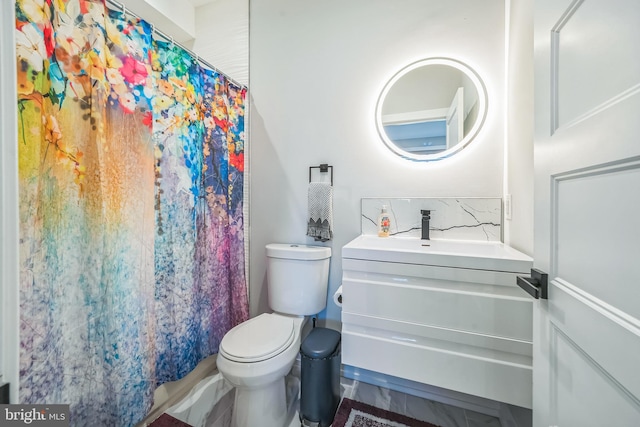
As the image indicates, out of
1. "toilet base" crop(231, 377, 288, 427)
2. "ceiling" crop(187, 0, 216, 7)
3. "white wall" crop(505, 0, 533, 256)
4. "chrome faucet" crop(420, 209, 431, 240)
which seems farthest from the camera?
"ceiling" crop(187, 0, 216, 7)

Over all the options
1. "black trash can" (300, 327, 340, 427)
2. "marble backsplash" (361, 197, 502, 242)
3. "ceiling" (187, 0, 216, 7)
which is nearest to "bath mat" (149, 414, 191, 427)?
"black trash can" (300, 327, 340, 427)

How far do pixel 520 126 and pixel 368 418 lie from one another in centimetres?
158

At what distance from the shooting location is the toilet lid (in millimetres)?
1061

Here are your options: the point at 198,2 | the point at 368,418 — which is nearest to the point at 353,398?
the point at 368,418

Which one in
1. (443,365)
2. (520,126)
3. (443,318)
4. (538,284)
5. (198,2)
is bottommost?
(443,365)

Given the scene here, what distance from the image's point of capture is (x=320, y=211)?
154cm

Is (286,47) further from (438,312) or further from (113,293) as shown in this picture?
(438,312)

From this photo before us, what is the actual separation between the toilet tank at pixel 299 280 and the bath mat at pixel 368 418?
1.66 feet

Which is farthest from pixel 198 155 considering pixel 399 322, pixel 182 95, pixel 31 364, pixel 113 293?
pixel 399 322

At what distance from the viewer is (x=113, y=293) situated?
94 cm

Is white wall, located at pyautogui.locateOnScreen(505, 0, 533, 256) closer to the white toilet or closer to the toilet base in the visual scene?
the white toilet

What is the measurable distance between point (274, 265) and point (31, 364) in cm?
97

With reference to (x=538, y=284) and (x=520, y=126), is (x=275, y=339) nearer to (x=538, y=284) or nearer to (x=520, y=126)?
(x=538, y=284)

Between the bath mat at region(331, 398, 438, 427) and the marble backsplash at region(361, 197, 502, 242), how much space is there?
0.93 m
